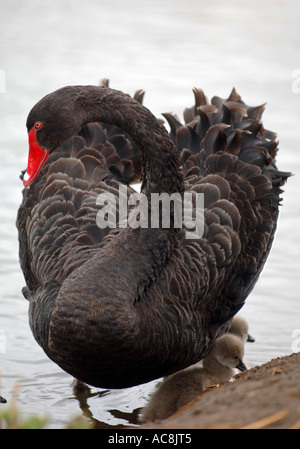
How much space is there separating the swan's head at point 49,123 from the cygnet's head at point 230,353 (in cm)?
153

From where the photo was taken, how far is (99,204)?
4500 mm

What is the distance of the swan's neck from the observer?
423 cm

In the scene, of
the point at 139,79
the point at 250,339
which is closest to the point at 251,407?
the point at 250,339

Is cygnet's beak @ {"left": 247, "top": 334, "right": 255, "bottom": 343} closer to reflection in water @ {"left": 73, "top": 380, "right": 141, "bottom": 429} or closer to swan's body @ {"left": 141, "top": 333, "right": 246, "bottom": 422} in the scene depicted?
swan's body @ {"left": 141, "top": 333, "right": 246, "bottom": 422}

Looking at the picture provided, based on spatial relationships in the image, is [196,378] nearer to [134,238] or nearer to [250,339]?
[250,339]

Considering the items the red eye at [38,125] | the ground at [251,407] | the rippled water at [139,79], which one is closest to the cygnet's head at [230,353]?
the rippled water at [139,79]

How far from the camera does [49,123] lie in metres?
4.04

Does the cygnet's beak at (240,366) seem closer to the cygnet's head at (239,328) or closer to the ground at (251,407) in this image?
the cygnet's head at (239,328)

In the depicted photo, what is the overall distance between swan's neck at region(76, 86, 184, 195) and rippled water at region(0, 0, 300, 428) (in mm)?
1291

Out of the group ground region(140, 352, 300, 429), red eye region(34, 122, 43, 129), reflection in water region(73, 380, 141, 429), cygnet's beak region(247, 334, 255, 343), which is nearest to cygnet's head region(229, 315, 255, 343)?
cygnet's beak region(247, 334, 255, 343)

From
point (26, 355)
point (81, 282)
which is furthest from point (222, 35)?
point (81, 282)

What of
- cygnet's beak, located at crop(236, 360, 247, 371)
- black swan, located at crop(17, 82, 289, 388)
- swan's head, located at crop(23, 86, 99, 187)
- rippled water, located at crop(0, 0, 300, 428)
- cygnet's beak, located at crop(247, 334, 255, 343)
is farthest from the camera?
cygnet's beak, located at crop(247, 334, 255, 343)

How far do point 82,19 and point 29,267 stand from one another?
8.10 meters
